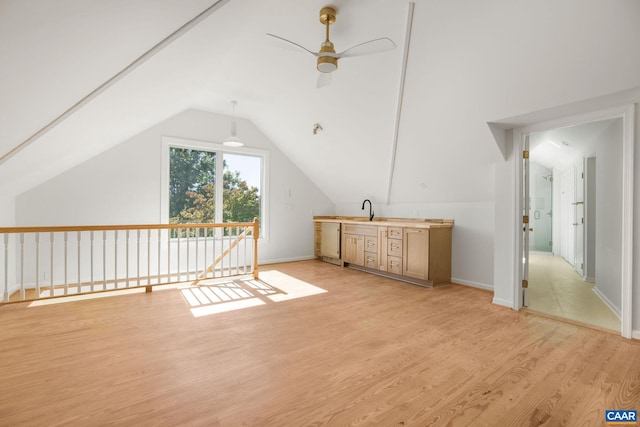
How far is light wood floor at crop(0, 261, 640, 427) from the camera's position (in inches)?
66.0

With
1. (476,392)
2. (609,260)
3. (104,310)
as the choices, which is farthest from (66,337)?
(609,260)

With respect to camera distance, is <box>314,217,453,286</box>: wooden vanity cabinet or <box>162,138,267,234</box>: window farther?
<box>162,138,267,234</box>: window

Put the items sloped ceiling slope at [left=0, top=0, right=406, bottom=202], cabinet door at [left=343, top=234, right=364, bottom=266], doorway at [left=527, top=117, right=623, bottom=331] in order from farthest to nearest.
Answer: cabinet door at [left=343, top=234, right=364, bottom=266]
doorway at [left=527, top=117, right=623, bottom=331]
sloped ceiling slope at [left=0, top=0, right=406, bottom=202]

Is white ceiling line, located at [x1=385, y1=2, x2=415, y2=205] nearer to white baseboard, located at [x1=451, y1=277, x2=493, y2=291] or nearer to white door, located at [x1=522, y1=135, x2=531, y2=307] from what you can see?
white door, located at [x1=522, y1=135, x2=531, y2=307]

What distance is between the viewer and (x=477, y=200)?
4.51 metres

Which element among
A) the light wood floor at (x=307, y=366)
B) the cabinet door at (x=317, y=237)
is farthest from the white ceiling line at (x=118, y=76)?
the cabinet door at (x=317, y=237)

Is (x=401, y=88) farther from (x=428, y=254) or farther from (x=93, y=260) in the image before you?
(x=93, y=260)

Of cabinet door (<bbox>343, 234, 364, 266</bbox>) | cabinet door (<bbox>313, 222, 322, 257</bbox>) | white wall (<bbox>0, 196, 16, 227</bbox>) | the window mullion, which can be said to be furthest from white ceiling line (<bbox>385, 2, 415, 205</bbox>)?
white wall (<bbox>0, 196, 16, 227</bbox>)

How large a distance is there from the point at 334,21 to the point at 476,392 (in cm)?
342

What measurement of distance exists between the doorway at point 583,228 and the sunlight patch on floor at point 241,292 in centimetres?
307

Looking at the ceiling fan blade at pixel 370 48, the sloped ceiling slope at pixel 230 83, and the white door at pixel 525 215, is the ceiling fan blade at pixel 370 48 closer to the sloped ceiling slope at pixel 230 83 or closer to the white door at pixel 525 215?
the sloped ceiling slope at pixel 230 83

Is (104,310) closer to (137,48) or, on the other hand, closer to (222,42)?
(137,48)

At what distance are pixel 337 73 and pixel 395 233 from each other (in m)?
2.69

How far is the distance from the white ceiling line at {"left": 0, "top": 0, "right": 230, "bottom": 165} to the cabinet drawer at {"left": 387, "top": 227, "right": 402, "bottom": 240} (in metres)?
3.92
